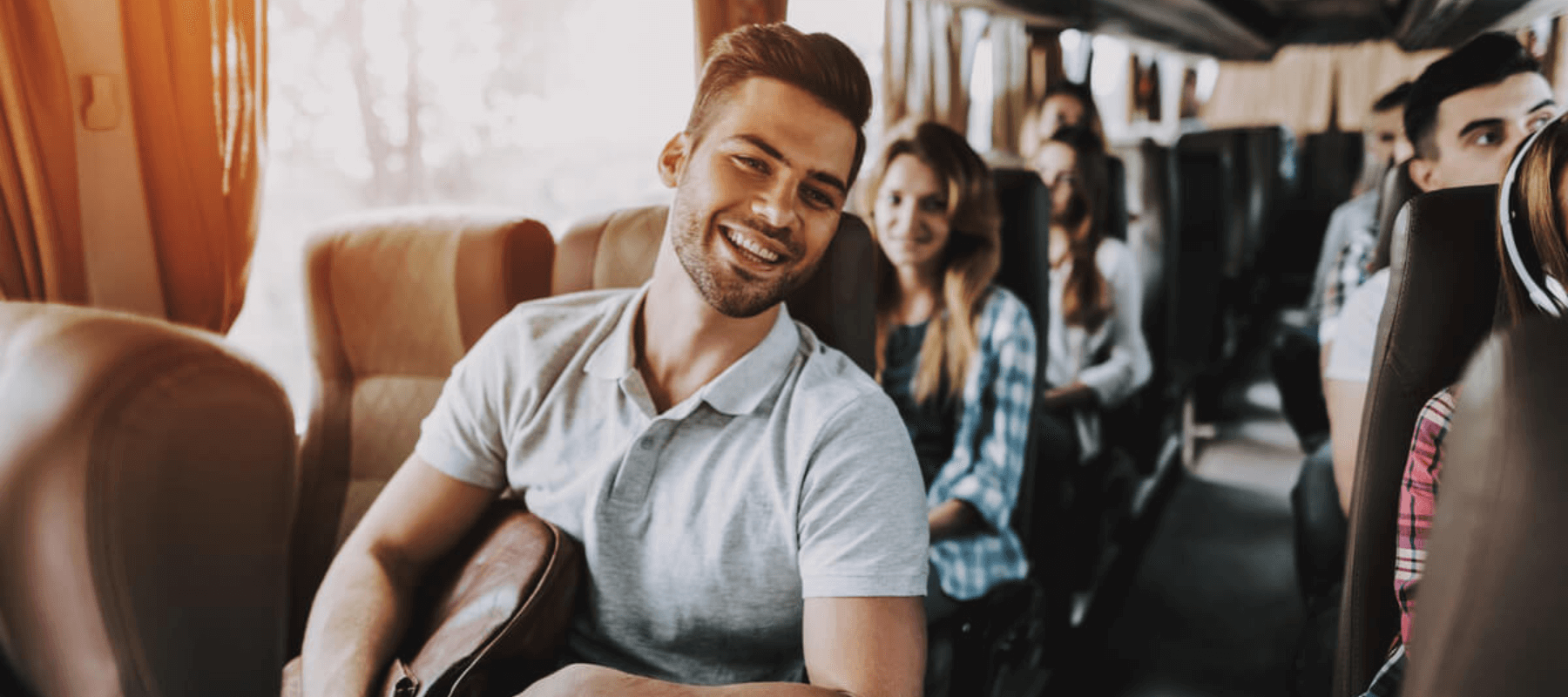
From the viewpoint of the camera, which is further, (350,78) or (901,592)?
(350,78)

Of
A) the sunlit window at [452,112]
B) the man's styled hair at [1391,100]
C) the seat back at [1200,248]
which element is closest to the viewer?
the sunlit window at [452,112]

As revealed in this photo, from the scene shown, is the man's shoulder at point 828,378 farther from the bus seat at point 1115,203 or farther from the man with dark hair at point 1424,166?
the bus seat at point 1115,203

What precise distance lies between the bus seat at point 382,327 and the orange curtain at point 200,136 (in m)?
0.19

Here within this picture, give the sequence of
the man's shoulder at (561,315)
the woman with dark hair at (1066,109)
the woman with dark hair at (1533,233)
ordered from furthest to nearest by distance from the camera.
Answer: the woman with dark hair at (1066,109), the man's shoulder at (561,315), the woman with dark hair at (1533,233)

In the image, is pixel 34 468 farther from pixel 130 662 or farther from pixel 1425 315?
pixel 1425 315

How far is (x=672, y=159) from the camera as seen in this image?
150 cm

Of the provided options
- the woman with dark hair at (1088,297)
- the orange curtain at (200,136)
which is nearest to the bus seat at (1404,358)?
the woman with dark hair at (1088,297)

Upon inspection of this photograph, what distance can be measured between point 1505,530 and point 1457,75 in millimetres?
2040

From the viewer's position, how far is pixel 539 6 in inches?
108

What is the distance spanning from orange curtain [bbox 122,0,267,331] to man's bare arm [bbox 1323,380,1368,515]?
218 centimetres

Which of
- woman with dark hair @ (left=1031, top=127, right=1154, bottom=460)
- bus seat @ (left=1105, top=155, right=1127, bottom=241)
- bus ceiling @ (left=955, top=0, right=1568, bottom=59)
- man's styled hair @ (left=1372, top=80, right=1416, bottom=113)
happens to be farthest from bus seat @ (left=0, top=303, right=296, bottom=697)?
bus ceiling @ (left=955, top=0, right=1568, bottom=59)

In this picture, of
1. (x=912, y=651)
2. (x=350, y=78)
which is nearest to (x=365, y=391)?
(x=350, y=78)

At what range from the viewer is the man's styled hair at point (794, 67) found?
1.37 metres

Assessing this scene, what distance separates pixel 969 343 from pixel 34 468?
1.72 meters
